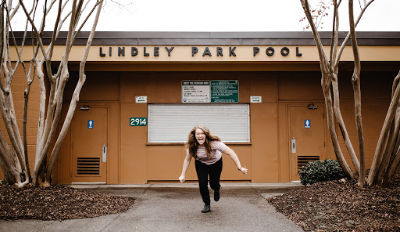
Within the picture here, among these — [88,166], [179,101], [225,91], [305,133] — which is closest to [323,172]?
[305,133]

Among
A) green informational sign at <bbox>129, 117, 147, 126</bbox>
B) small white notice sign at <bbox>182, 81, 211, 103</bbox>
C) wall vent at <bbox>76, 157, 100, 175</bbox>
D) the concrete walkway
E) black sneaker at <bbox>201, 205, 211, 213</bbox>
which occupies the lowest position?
the concrete walkway

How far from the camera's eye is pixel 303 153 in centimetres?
930

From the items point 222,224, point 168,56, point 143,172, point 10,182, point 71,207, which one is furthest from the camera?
point 143,172

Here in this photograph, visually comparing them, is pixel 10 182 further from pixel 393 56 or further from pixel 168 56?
pixel 393 56

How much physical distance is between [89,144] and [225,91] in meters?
4.24

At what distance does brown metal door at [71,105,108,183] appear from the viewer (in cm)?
916

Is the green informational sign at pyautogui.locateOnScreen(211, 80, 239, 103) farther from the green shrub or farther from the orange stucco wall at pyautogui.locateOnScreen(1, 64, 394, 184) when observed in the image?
the green shrub

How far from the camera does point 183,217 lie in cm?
535

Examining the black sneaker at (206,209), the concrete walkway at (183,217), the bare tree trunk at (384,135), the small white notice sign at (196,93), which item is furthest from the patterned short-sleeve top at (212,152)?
the small white notice sign at (196,93)

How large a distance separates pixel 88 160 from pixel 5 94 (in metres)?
3.34

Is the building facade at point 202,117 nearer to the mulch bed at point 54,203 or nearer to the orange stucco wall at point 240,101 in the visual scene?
the orange stucco wall at point 240,101

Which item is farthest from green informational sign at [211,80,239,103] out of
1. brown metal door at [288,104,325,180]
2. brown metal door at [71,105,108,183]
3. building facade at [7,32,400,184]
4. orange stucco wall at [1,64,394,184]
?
brown metal door at [71,105,108,183]

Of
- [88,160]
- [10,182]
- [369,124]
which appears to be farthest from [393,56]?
[10,182]

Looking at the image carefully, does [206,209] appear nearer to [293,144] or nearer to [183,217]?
[183,217]
